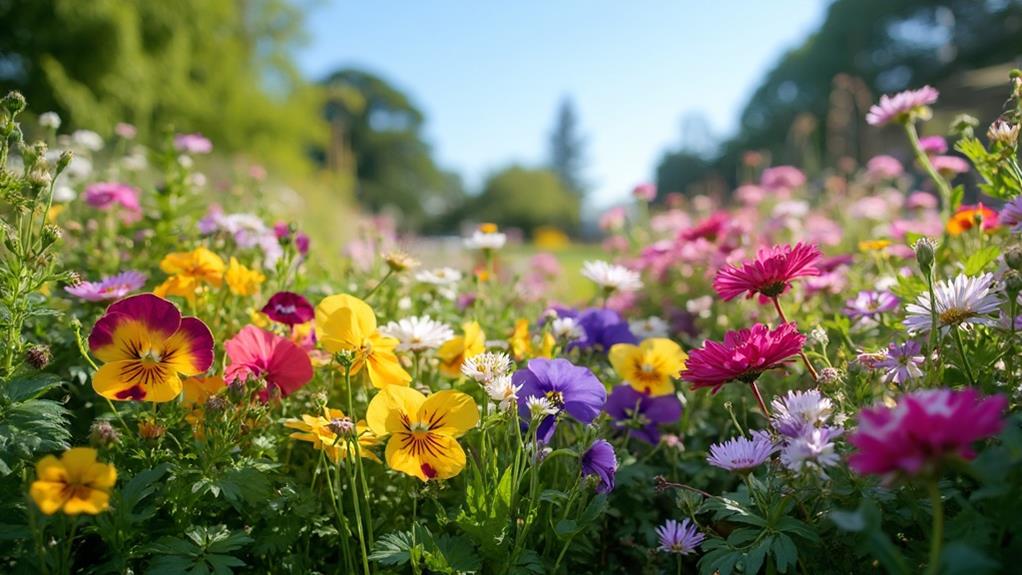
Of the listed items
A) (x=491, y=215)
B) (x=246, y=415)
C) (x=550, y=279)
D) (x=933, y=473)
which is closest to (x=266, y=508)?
(x=246, y=415)

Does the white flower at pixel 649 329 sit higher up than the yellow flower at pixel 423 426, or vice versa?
the white flower at pixel 649 329

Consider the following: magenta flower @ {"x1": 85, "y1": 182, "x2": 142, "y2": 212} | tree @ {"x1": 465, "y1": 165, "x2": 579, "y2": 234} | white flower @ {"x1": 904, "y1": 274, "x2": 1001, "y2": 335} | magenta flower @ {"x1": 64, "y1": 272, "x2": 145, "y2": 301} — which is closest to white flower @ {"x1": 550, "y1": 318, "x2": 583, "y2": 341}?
white flower @ {"x1": 904, "y1": 274, "x2": 1001, "y2": 335}

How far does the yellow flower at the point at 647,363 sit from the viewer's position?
1.75 m

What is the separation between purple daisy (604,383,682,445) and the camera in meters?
1.79

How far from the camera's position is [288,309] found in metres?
1.62

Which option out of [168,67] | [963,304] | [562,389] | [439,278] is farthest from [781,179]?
[168,67]

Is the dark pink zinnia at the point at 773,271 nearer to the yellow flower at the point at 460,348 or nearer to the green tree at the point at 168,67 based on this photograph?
the yellow flower at the point at 460,348

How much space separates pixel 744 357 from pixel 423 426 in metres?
0.62

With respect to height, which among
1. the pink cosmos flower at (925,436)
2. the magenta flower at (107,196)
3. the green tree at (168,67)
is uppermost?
the green tree at (168,67)

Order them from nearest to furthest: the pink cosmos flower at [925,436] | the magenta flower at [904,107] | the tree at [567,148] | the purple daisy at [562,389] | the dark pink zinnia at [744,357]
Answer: the pink cosmos flower at [925,436]
the dark pink zinnia at [744,357]
the purple daisy at [562,389]
the magenta flower at [904,107]
the tree at [567,148]

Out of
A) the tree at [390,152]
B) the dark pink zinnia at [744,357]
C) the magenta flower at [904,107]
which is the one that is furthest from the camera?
the tree at [390,152]

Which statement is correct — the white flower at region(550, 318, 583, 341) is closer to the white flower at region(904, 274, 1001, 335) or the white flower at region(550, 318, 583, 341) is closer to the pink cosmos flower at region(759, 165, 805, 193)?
the white flower at region(904, 274, 1001, 335)

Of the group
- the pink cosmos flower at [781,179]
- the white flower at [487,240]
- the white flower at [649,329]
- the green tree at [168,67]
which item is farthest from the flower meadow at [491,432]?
the green tree at [168,67]

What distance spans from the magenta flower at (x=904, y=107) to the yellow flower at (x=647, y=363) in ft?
3.18
